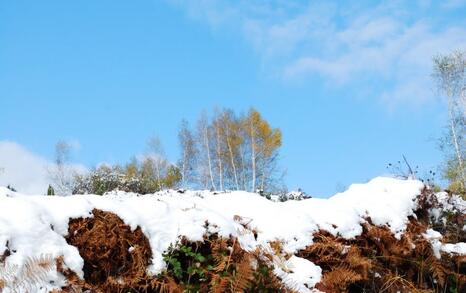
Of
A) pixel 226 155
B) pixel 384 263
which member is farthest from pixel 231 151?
pixel 384 263

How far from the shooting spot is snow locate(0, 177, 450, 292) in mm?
3045

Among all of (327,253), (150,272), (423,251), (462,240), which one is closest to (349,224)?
(327,253)

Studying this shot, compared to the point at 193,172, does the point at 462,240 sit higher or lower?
lower

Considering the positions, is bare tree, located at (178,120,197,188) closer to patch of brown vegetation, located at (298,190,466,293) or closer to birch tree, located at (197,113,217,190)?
birch tree, located at (197,113,217,190)

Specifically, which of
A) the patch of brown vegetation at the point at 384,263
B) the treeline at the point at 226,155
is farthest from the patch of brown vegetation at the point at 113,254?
the treeline at the point at 226,155

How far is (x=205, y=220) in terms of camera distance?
365 centimetres

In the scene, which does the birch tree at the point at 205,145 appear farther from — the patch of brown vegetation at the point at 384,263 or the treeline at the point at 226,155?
the patch of brown vegetation at the point at 384,263

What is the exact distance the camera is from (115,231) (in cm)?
333

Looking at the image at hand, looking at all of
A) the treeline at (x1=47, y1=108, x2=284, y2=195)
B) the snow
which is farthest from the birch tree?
the snow

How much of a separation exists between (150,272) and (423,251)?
239 centimetres

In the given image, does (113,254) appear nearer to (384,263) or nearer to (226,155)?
(384,263)

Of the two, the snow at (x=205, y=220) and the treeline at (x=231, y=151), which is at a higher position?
the treeline at (x=231, y=151)

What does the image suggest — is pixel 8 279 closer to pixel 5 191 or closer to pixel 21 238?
pixel 21 238

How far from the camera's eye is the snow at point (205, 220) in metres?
3.04
